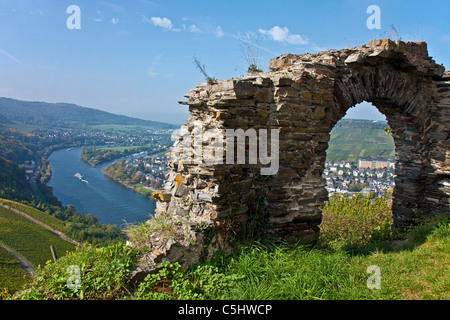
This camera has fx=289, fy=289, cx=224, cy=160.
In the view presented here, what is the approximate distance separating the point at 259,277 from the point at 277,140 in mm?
1976

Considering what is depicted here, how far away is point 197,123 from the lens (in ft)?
14.1

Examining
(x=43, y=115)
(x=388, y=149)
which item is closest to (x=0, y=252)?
(x=388, y=149)

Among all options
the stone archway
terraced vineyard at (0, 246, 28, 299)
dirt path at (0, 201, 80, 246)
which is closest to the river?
dirt path at (0, 201, 80, 246)

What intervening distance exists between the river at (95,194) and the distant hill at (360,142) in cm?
2388

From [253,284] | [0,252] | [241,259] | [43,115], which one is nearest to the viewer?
[253,284]

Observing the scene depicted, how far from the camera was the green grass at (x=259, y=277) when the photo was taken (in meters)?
2.79

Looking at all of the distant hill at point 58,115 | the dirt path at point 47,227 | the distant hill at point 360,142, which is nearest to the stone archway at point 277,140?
the dirt path at point 47,227

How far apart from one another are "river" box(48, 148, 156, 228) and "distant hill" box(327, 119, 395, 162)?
2388cm

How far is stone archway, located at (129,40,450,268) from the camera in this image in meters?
3.87

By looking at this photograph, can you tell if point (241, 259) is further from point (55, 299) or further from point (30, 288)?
point (30, 288)

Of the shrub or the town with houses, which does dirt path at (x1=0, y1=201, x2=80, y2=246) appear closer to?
the town with houses

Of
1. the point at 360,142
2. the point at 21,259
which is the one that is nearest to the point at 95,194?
the point at 21,259

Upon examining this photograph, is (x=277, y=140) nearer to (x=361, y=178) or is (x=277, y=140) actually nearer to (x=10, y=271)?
(x=10, y=271)

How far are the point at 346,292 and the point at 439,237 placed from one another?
294 cm
